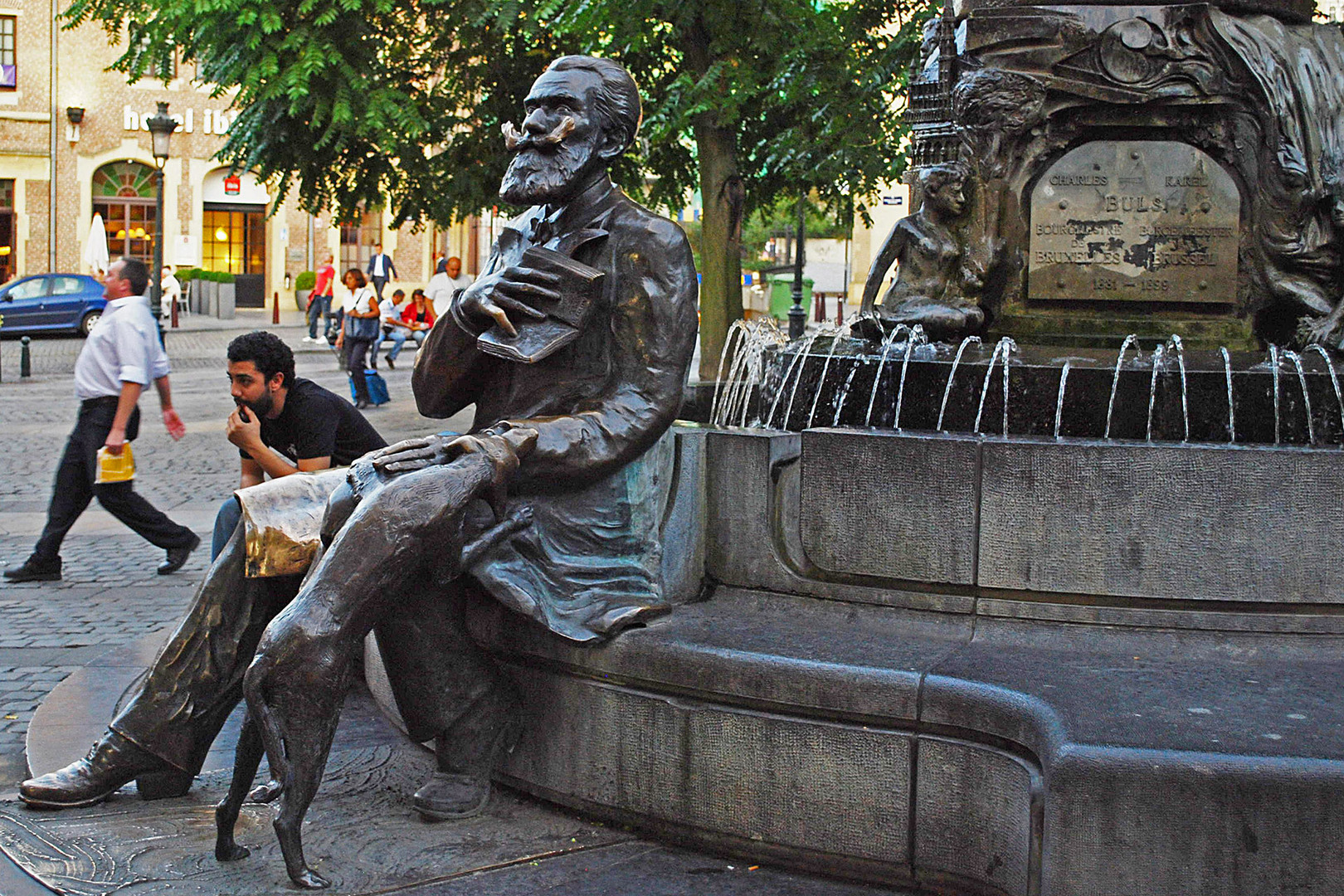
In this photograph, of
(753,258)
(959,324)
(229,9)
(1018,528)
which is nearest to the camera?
(1018,528)

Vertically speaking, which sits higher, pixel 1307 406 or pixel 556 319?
pixel 556 319

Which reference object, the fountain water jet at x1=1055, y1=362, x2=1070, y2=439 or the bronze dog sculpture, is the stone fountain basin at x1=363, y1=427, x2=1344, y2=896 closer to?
the bronze dog sculpture

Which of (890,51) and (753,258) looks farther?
(753,258)

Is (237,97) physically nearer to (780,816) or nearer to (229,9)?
(229,9)

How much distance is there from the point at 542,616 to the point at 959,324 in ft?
9.06

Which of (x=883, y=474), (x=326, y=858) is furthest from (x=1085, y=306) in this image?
(x=326, y=858)

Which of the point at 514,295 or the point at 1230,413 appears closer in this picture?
the point at 514,295

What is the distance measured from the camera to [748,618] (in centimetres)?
451

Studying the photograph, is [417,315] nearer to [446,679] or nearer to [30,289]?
[30,289]

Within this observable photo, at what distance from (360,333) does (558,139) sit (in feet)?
44.9

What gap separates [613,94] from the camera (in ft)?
14.9

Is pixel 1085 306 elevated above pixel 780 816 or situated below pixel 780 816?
above

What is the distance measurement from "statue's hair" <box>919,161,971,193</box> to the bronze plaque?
1.24 ft

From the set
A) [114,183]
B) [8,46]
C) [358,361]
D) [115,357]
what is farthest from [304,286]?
[115,357]
